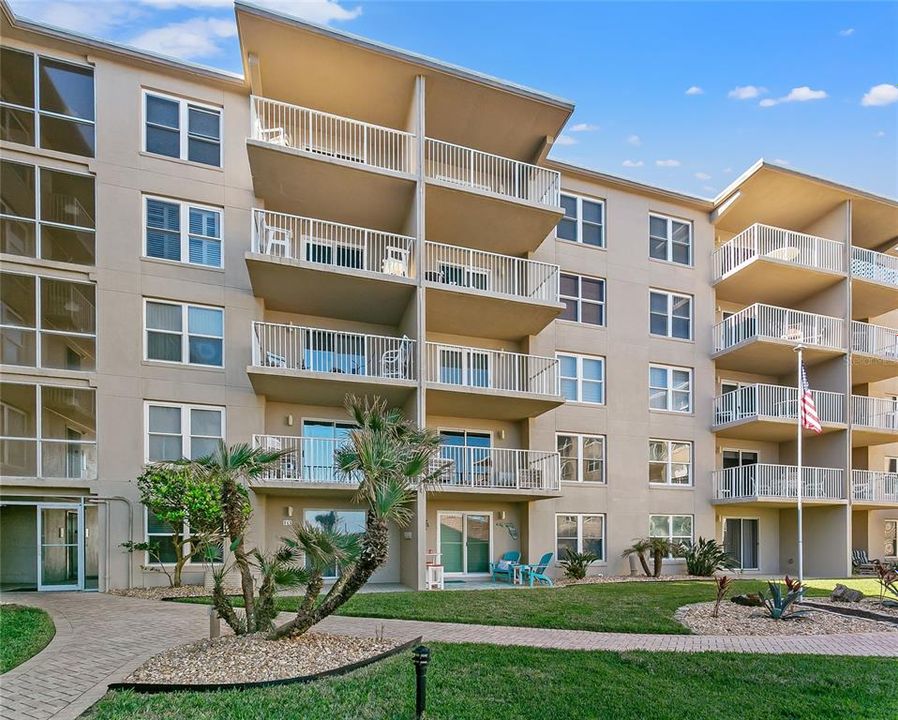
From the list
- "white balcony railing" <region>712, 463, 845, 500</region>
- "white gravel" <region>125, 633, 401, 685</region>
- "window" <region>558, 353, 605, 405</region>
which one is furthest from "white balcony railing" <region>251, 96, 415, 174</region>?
"white balcony railing" <region>712, 463, 845, 500</region>

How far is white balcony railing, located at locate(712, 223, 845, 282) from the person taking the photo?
62.7 feet

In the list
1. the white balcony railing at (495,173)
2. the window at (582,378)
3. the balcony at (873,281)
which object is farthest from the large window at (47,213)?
the balcony at (873,281)

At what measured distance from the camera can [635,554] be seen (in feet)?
57.0

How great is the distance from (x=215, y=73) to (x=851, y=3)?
48.5 feet

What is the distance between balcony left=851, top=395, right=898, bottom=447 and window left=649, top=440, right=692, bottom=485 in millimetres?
5995

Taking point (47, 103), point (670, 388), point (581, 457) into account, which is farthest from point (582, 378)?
point (47, 103)

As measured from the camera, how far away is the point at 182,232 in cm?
1420

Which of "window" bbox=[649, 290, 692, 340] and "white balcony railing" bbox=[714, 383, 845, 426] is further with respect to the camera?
"window" bbox=[649, 290, 692, 340]

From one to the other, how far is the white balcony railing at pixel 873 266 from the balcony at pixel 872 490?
7.03 metres

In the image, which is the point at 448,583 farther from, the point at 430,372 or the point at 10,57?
the point at 10,57

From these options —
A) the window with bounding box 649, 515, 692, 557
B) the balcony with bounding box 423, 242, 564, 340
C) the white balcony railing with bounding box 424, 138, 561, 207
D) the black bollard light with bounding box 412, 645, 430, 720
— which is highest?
the white balcony railing with bounding box 424, 138, 561, 207

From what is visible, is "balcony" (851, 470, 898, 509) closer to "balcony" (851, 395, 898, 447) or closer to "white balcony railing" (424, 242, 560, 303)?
"balcony" (851, 395, 898, 447)

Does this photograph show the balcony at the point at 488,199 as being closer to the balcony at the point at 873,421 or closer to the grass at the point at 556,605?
the grass at the point at 556,605

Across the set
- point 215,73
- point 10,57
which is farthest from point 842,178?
point 10,57
